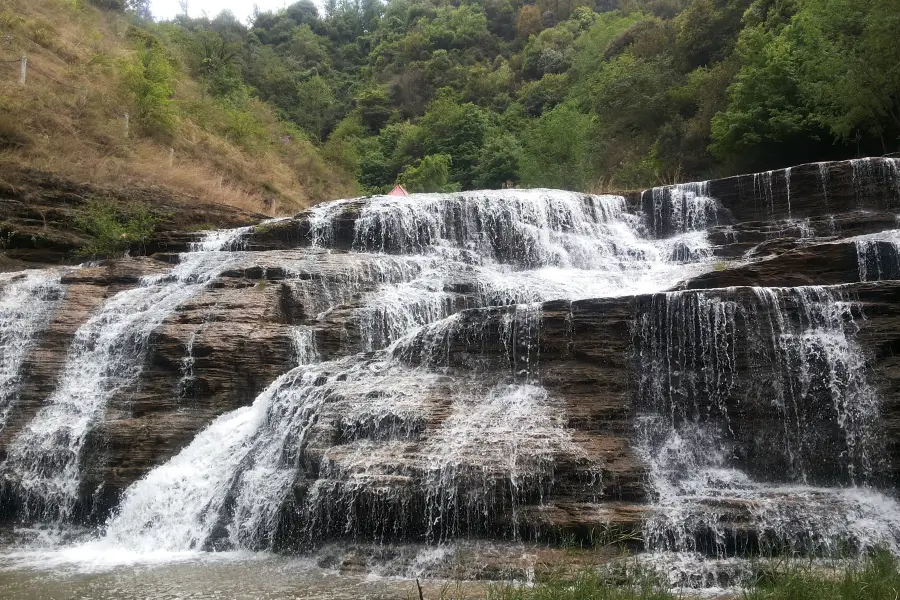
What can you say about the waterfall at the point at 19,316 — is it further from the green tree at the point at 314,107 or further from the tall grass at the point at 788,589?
the green tree at the point at 314,107

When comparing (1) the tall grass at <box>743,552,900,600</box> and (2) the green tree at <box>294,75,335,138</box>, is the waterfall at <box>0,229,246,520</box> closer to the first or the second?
(1) the tall grass at <box>743,552,900,600</box>

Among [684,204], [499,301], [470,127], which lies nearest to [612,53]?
[470,127]

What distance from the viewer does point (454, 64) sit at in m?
57.4

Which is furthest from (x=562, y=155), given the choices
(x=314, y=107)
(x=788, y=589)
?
(x=788, y=589)

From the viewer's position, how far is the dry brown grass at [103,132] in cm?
2255

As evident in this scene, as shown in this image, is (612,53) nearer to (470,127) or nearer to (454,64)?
(470,127)

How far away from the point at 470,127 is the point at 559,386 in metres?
33.2

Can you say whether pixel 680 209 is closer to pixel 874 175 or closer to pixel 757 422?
pixel 874 175

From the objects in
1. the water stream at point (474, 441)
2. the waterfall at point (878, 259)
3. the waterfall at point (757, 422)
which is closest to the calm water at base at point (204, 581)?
the water stream at point (474, 441)

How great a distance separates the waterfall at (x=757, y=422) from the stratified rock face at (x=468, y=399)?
0.03m

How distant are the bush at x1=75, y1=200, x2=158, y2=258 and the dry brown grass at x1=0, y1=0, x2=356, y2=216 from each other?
2399mm

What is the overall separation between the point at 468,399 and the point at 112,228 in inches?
494

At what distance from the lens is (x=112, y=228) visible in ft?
61.2

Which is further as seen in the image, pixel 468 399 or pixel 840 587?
pixel 468 399
